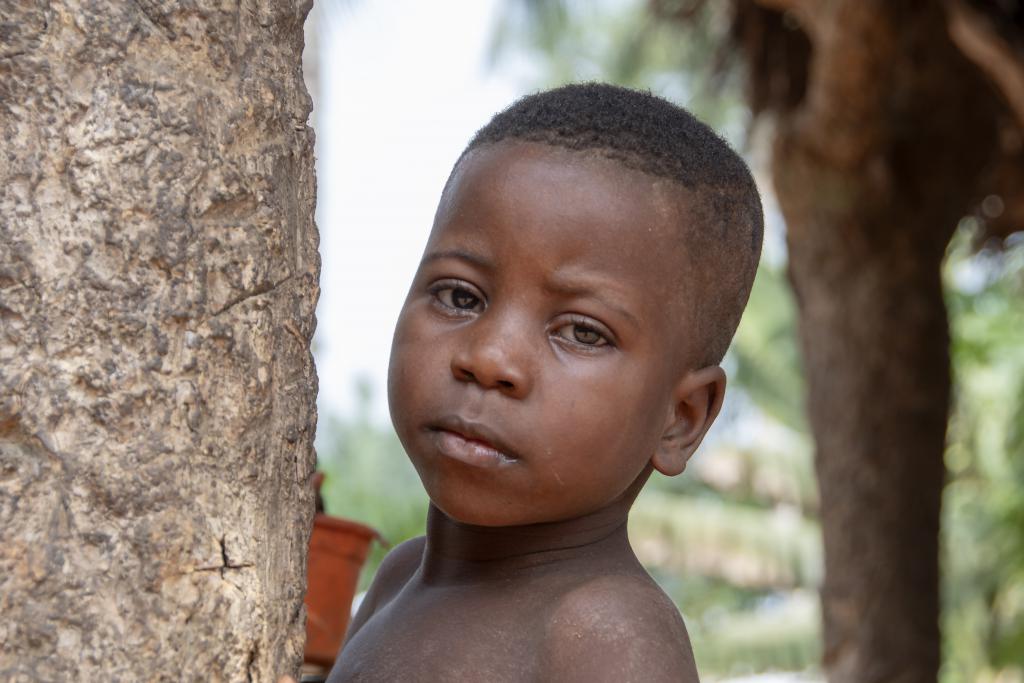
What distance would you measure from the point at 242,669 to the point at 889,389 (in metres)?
5.10

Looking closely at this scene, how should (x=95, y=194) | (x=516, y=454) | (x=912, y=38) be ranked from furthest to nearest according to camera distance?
(x=912, y=38) → (x=516, y=454) → (x=95, y=194)

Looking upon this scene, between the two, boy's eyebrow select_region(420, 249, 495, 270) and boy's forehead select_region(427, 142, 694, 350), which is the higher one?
boy's forehead select_region(427, 142, 694, 350)

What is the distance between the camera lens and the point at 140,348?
136cm

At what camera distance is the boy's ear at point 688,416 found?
187 centimetres

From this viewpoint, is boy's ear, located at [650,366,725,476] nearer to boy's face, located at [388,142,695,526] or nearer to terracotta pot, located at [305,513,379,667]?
boy's face, located at [388,142,695,526]

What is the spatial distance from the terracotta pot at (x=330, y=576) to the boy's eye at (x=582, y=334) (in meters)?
0.97

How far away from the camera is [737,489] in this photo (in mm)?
23484

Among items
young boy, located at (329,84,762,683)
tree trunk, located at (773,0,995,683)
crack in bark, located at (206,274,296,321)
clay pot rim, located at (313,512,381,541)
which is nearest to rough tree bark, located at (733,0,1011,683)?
tree trunk, located at (773,0,995,683)

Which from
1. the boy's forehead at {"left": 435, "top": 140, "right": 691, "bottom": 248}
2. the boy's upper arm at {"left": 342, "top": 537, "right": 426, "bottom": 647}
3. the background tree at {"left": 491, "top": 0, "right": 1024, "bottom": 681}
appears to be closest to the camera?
the boy's forehead at {"left": 435, "top": 140, "right": 691, "bottom": 248}

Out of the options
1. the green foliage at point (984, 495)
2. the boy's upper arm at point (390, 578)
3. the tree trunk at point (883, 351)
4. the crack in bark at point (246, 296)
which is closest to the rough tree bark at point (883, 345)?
the tree trunk at point (883, 351)

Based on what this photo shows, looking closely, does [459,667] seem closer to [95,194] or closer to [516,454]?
[516,454]

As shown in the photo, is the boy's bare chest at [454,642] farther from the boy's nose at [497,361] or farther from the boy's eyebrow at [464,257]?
→ the boy's eyebrow at [464,257]

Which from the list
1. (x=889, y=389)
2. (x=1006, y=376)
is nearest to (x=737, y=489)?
(x=1006, y=376)

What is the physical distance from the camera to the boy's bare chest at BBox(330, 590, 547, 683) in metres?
1.70
